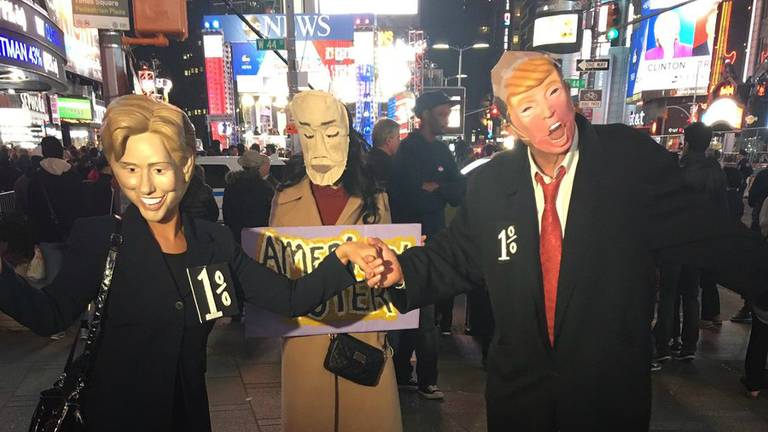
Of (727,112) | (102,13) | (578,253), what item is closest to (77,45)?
(102,13)

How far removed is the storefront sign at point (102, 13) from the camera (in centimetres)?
357

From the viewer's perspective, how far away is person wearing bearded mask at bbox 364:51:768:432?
1.62m

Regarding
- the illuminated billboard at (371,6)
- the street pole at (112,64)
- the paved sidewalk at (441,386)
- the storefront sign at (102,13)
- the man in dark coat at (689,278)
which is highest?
the illuminated billboard at (371,6)

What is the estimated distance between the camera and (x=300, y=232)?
7.68 feet

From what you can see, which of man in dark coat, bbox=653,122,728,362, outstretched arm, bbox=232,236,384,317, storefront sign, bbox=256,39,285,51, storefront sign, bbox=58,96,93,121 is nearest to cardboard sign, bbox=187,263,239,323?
outstretched arm, bbox=232,236,384,317

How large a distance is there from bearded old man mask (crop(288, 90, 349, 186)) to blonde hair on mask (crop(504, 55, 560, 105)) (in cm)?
98

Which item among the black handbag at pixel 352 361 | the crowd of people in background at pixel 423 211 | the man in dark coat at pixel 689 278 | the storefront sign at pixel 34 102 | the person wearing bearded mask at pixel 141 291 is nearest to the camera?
the person wearing bearded mask at pixel 141 291

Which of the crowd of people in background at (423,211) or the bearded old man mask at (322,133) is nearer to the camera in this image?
the bearded old man mask at (322,133)

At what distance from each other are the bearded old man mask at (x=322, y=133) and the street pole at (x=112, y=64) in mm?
2149

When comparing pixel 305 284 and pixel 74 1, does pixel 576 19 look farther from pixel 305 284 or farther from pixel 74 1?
pixel 305 284

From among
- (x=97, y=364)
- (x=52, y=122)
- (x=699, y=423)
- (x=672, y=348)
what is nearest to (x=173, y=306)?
(x=97, y=364)

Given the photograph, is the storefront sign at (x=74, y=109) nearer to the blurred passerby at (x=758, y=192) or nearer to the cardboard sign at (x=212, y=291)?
the cardboard sign at (x=212, y=291)

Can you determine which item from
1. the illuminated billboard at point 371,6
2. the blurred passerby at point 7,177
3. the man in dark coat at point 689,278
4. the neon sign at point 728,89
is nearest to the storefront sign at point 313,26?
the illuminated billboard at point 371,6

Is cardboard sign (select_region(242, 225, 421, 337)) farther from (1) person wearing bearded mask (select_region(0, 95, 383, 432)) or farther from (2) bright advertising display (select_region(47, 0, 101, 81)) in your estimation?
(2) bright advertising display (select_region(47, 0, 101, 81))
